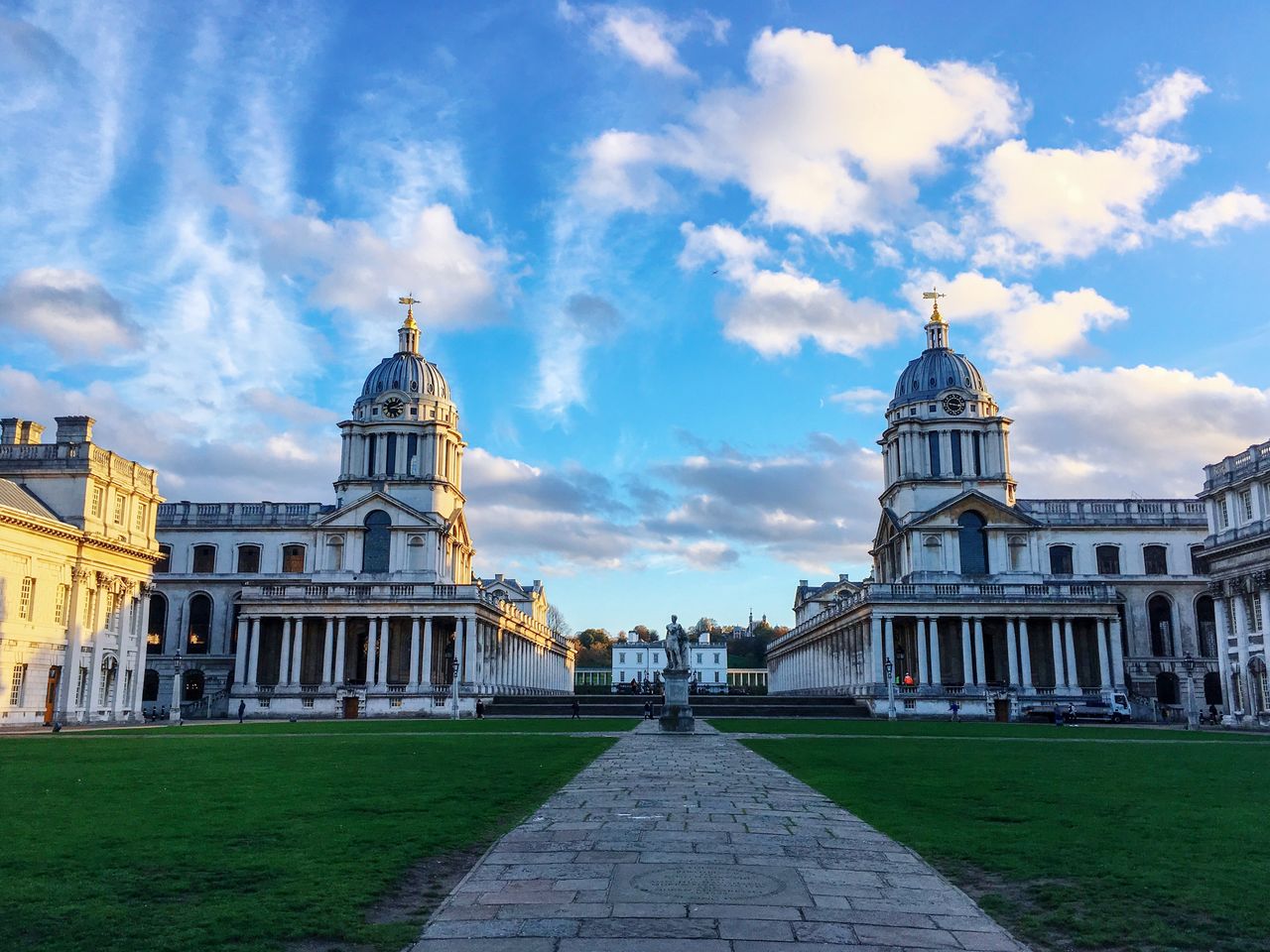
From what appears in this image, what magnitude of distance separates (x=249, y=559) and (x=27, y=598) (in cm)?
3764

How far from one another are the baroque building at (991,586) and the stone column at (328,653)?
3742 cm

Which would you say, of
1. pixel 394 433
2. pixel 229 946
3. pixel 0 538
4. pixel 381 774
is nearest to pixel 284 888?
pixel 229 946

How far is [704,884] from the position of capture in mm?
10867

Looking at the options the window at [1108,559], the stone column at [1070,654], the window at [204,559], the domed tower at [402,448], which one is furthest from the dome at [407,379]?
the window at [1108,559]

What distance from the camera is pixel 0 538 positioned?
164 feet

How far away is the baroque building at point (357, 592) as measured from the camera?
74.5 meters

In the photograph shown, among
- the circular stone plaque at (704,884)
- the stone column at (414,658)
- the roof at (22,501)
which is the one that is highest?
the roof at (22,501)

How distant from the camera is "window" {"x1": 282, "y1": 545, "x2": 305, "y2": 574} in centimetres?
8988

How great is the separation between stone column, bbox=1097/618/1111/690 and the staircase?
16488mm

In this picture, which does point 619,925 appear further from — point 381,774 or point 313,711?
point 313,711

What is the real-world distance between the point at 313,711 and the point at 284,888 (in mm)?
66122

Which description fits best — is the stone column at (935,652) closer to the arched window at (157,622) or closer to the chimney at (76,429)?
the chimney at (76,429)

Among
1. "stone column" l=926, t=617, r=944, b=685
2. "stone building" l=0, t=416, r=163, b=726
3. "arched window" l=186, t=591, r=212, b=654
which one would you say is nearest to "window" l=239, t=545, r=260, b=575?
"arched window" l=186, t=591, r=212, b=654

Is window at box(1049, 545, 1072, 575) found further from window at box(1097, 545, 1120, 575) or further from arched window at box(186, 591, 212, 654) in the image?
arched window at box(186, 591, 212, 654)
